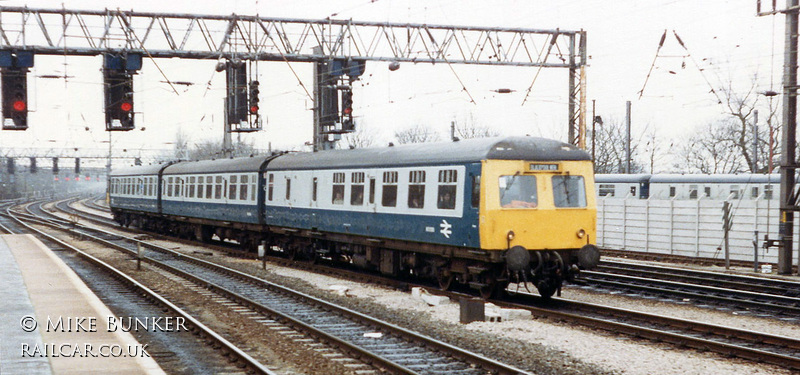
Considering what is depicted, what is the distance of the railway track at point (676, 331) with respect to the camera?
1124 cm

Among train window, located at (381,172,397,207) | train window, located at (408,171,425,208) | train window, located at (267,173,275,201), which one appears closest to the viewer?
train window, located at (408,171,425,208)

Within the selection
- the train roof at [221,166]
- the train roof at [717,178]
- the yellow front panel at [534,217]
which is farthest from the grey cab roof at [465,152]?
the train roof at [717,178]

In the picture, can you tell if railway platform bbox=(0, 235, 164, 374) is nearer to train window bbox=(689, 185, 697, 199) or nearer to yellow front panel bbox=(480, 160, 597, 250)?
yellow front panel bbox=(480, 160, 597, 250)

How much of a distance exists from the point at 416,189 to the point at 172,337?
6.99m

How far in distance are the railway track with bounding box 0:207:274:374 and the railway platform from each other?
513mm

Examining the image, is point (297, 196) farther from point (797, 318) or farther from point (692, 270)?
point (797, 318)

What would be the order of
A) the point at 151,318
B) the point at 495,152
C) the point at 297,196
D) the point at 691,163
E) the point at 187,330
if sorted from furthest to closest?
the point at 691,163 < the point at 297,196 < the point at 495,152 < the point at 151,318 < the point at 187,330

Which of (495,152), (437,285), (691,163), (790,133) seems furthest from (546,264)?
(691,163)

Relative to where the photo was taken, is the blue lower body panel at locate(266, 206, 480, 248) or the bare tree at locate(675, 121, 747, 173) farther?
the bare tree at locate(675, 121, 747, 173)

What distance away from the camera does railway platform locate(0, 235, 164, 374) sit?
9.59 metres

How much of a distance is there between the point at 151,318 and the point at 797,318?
11259 mm

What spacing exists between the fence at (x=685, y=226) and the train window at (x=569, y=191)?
11802 millimetres

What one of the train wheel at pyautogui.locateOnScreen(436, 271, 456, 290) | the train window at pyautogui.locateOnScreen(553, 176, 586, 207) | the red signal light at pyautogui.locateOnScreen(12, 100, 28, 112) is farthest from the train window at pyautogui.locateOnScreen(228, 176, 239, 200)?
the train window at pyautogui.locateOnScreen(553, 176, 586, 207)

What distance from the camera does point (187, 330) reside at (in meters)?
13.5
